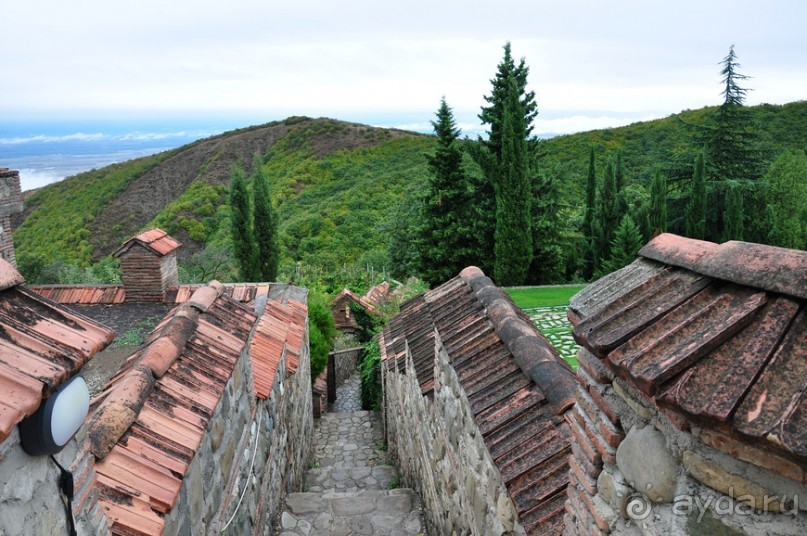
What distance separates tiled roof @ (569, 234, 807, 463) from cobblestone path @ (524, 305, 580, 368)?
6.23 metres

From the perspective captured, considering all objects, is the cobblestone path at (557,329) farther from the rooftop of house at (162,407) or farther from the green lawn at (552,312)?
the rooftop of house at (162,407)

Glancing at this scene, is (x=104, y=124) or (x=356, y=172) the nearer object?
(x=356, y=172)

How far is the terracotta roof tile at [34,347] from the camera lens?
4.30ft

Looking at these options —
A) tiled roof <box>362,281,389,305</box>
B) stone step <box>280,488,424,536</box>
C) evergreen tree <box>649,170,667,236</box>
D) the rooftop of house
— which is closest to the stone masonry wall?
stone step <box>280,488,424,536</box>

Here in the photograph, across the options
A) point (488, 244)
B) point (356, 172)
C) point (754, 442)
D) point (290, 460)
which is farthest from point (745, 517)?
point (356, 172)

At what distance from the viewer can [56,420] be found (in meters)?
1.48

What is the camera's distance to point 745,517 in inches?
48.6

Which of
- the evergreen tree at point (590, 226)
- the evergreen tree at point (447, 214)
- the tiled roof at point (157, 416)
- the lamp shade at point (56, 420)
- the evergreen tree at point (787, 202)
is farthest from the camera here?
the evergreen tree at point (590, 226)

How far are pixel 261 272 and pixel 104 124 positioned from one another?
196m

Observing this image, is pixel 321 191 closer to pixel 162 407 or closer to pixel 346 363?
pixel 346 363

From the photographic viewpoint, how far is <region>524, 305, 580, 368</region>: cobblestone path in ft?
28.1

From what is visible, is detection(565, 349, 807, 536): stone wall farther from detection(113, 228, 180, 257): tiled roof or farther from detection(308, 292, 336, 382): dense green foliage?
detection(308, 292, 336, 382): dense green foliage

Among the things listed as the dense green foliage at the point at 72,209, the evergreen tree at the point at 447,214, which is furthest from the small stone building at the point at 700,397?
the dense green foliage at the point at 72,209

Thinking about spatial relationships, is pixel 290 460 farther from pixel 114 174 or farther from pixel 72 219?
pixel 114 174
